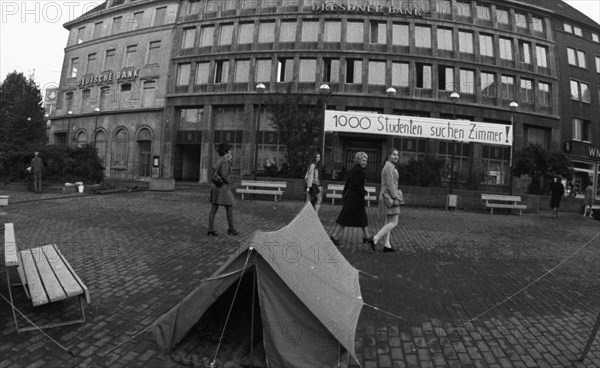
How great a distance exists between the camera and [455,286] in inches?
214

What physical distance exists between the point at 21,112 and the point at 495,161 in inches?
1939

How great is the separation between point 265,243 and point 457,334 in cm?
245

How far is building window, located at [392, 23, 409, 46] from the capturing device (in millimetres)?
31609

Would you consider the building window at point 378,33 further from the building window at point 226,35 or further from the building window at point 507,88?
the building window at point 226,35

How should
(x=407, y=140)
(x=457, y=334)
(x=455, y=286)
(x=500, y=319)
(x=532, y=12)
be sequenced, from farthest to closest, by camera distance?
(x=532, y=12) → (x=407, y=140) → (x=455, y=286) → (x=500, y=319) → (x=457, y=334)

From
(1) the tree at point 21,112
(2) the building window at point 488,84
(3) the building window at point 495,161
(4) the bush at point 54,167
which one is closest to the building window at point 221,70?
(4) the bush at point 54,167

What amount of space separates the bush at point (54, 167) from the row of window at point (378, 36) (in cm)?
1906

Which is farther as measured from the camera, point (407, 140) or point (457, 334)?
point (407, 140)

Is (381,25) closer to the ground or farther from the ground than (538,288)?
farther from the ground

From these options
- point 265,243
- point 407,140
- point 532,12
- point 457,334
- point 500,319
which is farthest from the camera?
point 532,12

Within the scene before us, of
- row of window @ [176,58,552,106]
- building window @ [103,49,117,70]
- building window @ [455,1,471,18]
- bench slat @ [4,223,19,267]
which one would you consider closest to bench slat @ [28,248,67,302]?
bench slat @ [4,223,19,267]

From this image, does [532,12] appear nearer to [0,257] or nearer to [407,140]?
[407,140]

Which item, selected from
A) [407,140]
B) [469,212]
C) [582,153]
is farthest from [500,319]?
[582,153]

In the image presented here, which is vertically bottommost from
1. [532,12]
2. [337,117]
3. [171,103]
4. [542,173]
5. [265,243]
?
[265,243]
